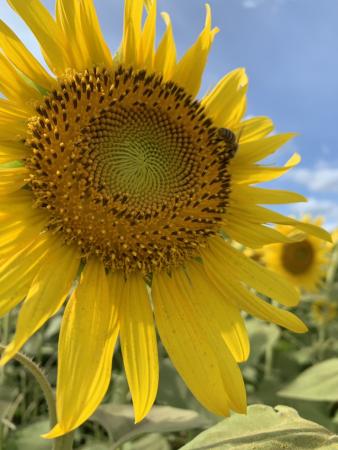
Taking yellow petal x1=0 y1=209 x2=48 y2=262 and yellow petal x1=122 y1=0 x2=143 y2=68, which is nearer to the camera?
yellow petal x1=0 y1=209 x2=48 y2=262

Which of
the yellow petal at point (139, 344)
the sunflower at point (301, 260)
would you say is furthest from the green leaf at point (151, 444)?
the sunflower at point (301, 260)

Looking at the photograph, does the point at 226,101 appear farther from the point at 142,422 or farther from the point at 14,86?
the point at 142,422

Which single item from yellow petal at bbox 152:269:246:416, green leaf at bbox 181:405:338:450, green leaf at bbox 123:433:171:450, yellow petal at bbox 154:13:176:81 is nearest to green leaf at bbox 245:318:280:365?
green leaf at bbox 123:433:171:450

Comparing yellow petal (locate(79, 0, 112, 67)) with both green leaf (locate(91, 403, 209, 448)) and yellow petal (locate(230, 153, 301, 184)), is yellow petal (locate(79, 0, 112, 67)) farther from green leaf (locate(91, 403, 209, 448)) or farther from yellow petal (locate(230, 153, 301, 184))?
green leaf (locate(91, 403, 209, 448))

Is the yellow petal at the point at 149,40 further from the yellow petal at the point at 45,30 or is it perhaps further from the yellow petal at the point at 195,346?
the yellow petal at the point at 195,346

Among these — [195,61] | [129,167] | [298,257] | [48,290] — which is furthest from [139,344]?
[298,257]
